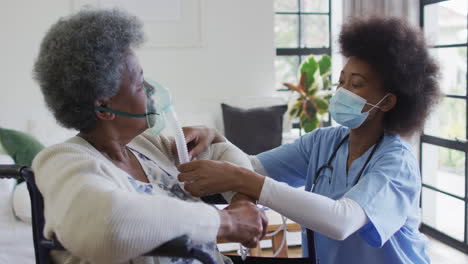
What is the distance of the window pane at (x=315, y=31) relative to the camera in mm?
4484

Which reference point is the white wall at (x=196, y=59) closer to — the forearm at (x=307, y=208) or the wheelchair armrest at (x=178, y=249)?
the forearm at (x=307, y=208)

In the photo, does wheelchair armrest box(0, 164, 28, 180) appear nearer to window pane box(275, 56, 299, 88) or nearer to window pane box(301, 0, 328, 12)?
window pane box(275, 56, 299, 88)

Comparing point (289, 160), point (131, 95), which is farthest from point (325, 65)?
point (131, 95)

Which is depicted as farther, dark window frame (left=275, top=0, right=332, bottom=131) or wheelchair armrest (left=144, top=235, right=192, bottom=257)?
dark window frame (left=275, top=0, right=332, bottom=131)

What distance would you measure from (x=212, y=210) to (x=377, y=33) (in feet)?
3.23

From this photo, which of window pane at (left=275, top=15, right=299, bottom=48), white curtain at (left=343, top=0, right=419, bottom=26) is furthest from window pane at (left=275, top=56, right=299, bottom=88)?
white curtain at (left=343, top=0, right=419, bottom=26)

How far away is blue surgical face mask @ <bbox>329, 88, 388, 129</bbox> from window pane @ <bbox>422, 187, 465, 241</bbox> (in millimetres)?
2278

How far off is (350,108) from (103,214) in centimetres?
101

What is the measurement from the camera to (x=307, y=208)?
128 centimetres

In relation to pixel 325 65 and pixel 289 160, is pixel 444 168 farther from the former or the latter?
pixel 289 160

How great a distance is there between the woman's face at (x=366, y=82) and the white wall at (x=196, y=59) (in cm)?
221

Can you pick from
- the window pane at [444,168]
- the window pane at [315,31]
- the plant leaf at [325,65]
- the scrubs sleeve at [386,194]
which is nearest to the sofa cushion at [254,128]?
the plant leaf at [325,65]

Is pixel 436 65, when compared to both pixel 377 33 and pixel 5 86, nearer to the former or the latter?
pixel 377 33

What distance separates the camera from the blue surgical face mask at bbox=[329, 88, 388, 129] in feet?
5.48
